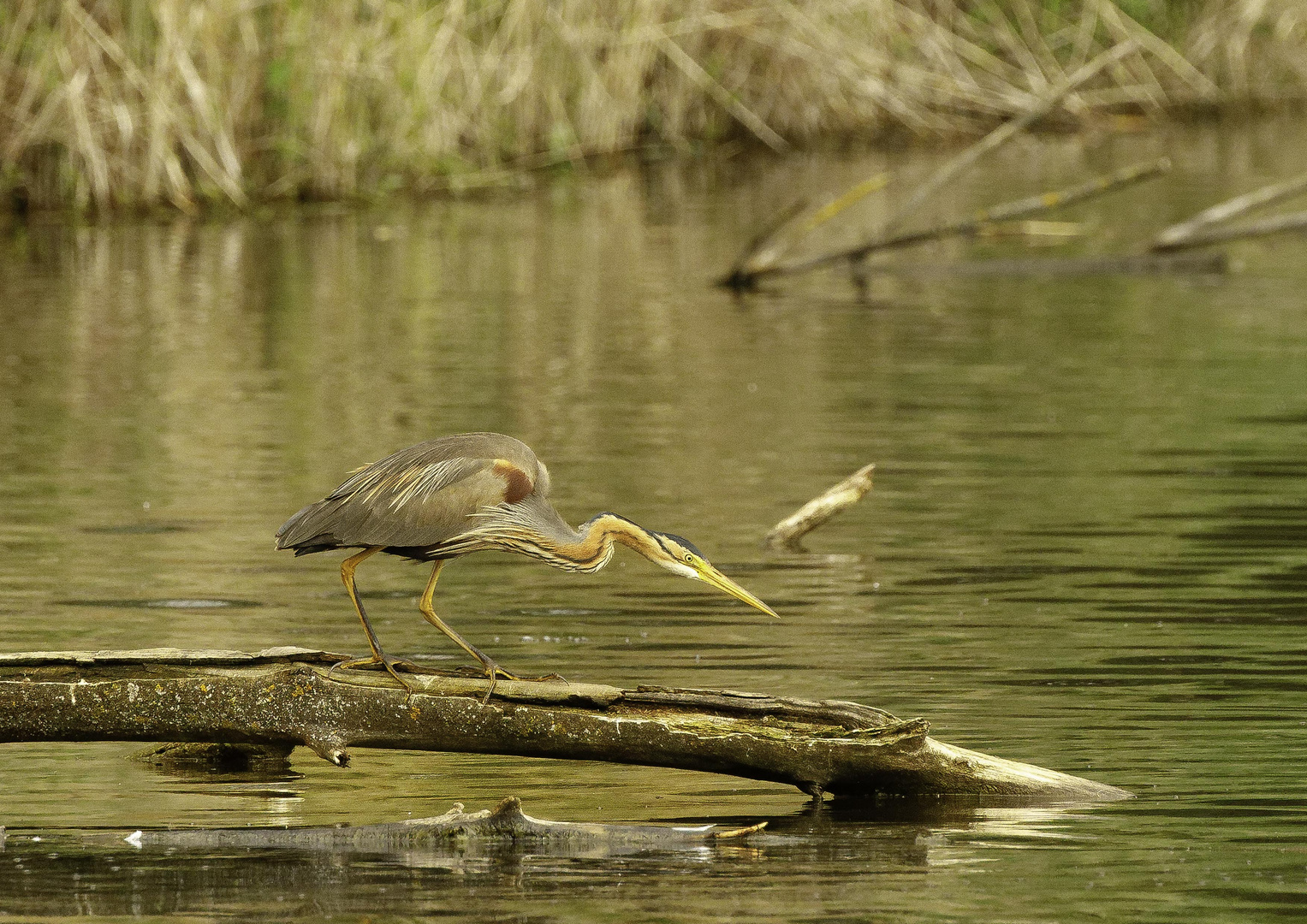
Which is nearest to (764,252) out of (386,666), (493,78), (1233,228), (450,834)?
(1233,228)

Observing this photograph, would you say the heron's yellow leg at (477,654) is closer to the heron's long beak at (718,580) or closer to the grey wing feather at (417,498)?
the grey wing feather at (417,498)

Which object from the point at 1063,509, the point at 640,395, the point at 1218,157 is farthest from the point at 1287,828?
the point at 1218,157

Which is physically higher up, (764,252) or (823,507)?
(764,252)

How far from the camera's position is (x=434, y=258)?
23.2 m

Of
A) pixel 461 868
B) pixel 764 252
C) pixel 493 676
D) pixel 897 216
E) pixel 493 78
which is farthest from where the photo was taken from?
pixel 493 78

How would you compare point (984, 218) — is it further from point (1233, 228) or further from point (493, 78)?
point (493, 78)

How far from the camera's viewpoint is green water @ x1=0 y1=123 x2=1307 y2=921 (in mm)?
5934

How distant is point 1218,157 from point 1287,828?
26.7 metres

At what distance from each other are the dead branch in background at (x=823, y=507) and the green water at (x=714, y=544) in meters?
0.19

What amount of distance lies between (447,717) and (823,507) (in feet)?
14.6

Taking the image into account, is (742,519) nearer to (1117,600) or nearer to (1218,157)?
(1117,600)

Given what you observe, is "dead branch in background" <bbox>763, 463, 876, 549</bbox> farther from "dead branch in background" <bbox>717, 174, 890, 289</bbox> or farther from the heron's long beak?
"dead branch in background" <bbox>717, 174, 890, 289</bbox>

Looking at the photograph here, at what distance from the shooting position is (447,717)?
639cm

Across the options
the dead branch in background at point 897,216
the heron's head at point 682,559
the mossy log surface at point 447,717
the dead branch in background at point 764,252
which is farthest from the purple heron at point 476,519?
the dead branch in background at point 764,252
